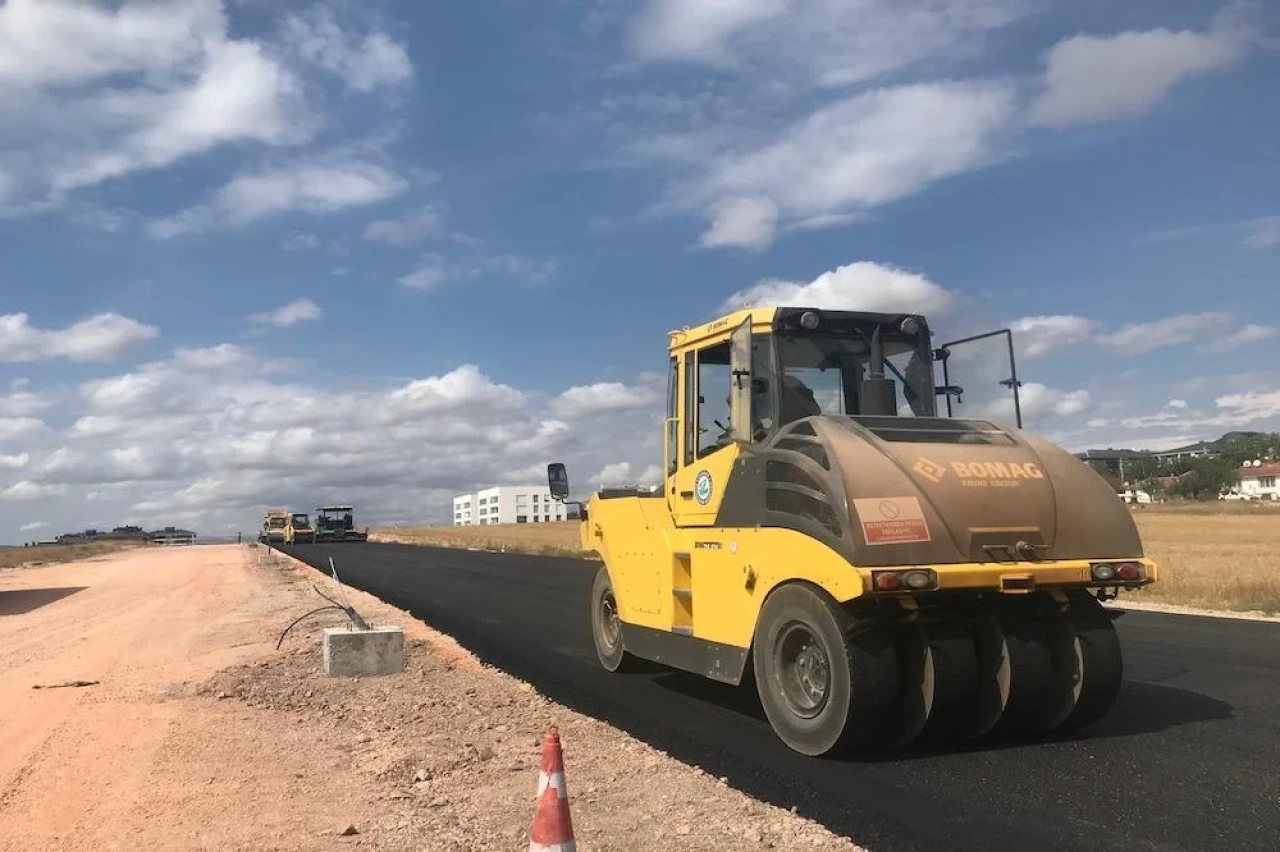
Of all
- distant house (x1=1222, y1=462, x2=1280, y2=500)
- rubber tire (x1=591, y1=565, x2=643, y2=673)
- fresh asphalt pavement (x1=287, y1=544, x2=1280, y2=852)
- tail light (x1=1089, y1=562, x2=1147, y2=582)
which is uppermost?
distant house (x1=1222, y1=462, x2=1280, y2=500)

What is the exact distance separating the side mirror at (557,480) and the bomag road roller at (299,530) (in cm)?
6070

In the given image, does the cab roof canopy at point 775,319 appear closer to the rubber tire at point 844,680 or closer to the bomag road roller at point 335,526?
the rubber tire at point 844,680

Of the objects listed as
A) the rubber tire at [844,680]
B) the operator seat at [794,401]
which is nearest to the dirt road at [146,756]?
the rubber tire at [844,680]

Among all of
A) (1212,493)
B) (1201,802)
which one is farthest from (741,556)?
(1212,493)

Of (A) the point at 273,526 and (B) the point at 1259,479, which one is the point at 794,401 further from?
(B) the point at 1259,479

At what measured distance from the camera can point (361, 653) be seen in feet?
33.2

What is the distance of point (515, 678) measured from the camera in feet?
32.3

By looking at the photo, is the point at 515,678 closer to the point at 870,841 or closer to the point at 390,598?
the point at 870,841

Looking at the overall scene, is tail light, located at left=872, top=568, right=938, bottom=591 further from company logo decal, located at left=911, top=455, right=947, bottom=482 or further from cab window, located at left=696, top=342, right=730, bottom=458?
cab window, located at left=696, top=342, right=730, bottom=458

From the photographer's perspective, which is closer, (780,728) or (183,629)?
(780,728)

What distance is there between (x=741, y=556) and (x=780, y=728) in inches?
47.8

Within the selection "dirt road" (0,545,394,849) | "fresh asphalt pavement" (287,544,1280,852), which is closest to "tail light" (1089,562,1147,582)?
"fresh asphalt pavement" (287,544,1280,852)

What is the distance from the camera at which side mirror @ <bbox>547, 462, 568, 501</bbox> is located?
Answer: 388 inches

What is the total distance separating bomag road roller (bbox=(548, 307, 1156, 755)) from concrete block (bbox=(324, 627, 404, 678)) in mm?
3597
